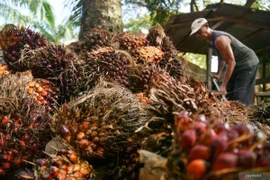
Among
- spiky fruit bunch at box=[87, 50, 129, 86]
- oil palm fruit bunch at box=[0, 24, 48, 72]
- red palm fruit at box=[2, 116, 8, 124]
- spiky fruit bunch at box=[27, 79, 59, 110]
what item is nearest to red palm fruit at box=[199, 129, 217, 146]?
red palm fruit at box=[2, 116, 8, 124]

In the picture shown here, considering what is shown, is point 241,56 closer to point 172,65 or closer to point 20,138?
point 172,65

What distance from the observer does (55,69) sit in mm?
1817

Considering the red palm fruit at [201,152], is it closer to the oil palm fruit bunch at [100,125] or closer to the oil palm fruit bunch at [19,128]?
the oil palm fruit bunch at [100,125]

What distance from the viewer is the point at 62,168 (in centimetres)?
97

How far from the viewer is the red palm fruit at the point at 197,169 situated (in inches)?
19.8

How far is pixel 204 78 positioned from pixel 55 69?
5705 mm

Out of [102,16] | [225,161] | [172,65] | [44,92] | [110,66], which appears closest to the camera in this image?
[225,161]

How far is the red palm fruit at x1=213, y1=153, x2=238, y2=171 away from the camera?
0.49 m

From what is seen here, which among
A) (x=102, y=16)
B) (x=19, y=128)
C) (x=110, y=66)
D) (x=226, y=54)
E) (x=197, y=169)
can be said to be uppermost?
(x=102, y=16)

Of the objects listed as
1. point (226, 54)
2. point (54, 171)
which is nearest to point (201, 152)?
point (54, 171)

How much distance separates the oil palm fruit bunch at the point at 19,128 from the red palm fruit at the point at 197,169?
856 mm

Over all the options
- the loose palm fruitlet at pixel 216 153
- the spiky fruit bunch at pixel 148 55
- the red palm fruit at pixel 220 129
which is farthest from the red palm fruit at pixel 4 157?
the spiky fruit bunch at pixel 148 55

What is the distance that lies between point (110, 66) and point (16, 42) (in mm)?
764

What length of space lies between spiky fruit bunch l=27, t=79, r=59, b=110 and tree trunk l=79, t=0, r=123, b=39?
1.77 meters
